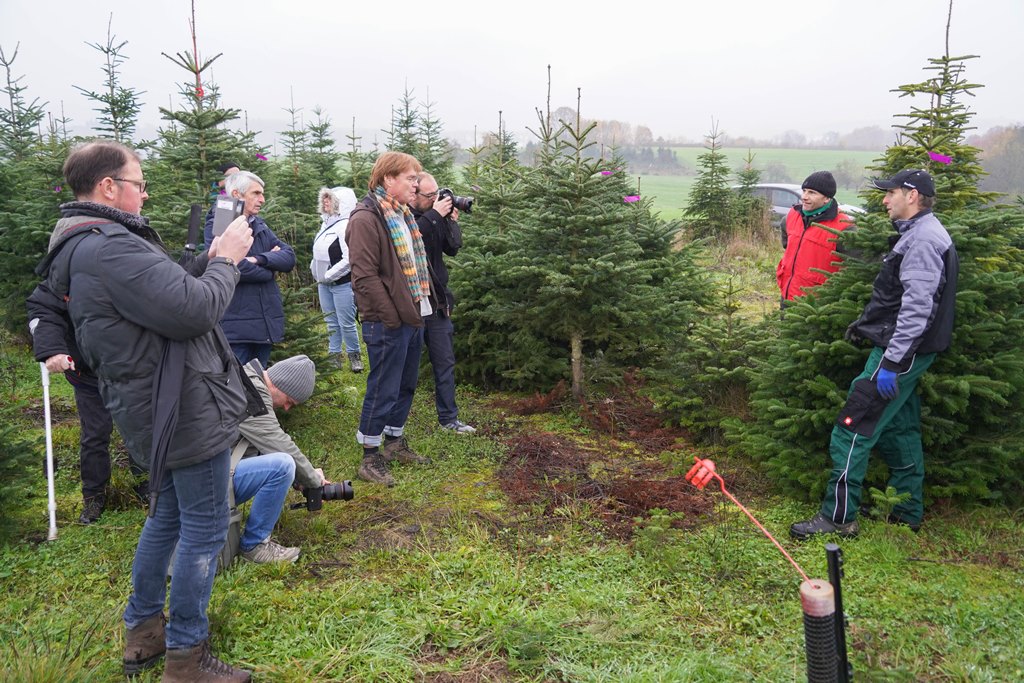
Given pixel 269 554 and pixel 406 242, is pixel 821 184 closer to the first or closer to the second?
pixel 406 242

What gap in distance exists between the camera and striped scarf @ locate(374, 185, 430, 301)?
16.4ft

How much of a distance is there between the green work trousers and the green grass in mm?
196

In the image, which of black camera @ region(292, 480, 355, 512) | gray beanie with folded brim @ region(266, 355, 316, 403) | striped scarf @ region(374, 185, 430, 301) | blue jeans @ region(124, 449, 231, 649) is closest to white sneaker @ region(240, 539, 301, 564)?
black camera @ region(292, 480, 355, 512)

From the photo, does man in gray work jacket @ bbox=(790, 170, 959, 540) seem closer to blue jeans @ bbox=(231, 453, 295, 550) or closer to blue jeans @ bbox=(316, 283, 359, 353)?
blue jeans @ bbox=(231, 453, 295, 550)

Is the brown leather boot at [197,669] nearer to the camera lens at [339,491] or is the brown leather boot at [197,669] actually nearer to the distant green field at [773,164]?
the camera lens at [339,491]

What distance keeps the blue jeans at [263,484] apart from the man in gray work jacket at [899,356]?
299cm

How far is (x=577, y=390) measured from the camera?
667 cm

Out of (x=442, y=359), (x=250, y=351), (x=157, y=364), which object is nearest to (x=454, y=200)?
(x=442, y=359)

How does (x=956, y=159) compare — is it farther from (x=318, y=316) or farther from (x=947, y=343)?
(x=318, y=316)

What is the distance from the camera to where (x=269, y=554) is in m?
3.85

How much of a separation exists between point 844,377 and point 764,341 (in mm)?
792

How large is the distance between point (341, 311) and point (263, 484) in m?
4.51

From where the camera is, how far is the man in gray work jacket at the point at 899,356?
3916 mm

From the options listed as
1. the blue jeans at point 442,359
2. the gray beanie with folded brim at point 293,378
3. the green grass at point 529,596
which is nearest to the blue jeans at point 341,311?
the blue jeans at point 442,359
